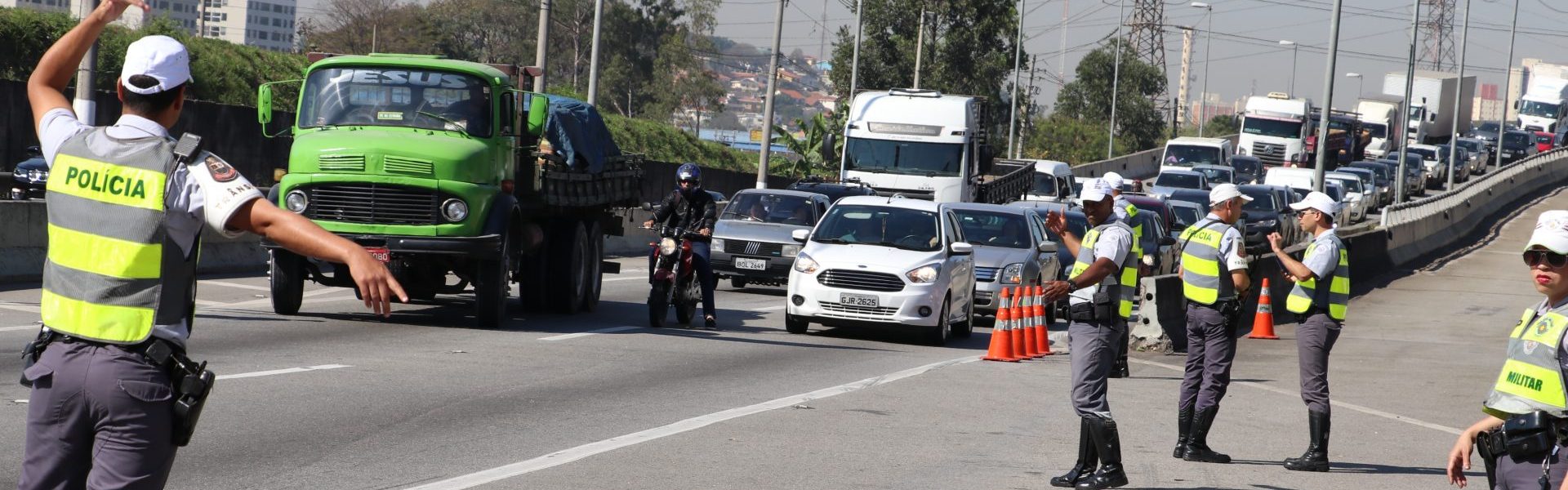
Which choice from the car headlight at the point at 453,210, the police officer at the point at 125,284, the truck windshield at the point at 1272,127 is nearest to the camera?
the police officer at the point at 125,284

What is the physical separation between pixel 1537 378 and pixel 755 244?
60.0 ft

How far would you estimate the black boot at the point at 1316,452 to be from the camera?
10180 millimetres

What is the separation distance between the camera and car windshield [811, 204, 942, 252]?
18.6m

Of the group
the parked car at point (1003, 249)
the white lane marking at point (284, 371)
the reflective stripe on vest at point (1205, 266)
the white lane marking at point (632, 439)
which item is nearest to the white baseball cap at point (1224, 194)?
the reflective stripe on vest at point (1205, 266)

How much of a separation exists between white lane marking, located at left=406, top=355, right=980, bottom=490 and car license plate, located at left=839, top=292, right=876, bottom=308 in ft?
10.6

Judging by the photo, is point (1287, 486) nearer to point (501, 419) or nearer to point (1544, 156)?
point (501, 419)

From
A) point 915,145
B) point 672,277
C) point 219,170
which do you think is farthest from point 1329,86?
point 219,170

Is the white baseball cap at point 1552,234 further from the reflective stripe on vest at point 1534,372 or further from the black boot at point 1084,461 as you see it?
the black boot at point 1084,461

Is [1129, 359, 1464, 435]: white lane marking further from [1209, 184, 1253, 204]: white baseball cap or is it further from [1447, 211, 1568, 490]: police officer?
[1447, 211, 1568, 490]: police officer

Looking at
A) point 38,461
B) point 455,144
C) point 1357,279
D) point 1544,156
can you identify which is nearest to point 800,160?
point 1357,279

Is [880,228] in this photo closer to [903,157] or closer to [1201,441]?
[1201,441]

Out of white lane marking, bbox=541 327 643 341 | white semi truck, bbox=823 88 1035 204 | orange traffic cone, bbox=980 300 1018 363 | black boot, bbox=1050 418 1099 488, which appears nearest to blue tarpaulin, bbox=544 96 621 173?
white lane marking, bbox=541 327 643 341

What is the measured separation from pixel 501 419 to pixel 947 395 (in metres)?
3.96

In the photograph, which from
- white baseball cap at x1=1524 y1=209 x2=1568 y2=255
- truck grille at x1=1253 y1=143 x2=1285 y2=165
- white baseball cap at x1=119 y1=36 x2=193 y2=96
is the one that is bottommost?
white baseball cap at x1=1524 y1=209 x2=1568 y2=255
